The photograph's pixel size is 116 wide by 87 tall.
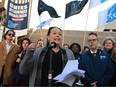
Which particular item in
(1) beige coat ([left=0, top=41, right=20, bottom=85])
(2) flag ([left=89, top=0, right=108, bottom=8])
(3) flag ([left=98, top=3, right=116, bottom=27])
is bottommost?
(1) beige coat ([left=0, top=41, right=20, bottom=85])

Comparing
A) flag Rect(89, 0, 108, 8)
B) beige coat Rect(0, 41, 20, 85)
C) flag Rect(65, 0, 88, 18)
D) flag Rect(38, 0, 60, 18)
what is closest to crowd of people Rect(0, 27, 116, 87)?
beige coat Rect(0, 41, 20, 85)

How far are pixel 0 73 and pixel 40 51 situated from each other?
2.89 m

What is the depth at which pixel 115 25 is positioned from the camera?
41.0 meters

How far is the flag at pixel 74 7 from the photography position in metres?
15.9

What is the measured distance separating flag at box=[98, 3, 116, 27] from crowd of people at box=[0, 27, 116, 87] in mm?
5040

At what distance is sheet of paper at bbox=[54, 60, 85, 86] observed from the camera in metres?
4.64

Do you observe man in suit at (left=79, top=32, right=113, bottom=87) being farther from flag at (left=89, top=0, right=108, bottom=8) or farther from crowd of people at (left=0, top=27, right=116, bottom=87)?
flag at (left=89, top=0, right=108, bottom=8)

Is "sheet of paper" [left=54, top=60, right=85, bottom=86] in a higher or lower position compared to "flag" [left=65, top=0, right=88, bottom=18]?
lower

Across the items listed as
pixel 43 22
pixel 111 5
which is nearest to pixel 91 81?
pixel 111 5

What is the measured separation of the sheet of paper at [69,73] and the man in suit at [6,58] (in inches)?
115

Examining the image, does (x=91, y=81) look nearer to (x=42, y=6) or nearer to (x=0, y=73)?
(x=0, y=73)

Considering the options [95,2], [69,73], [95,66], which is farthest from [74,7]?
[69,73]

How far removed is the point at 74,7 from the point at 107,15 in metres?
3.09

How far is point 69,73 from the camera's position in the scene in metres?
4.63
